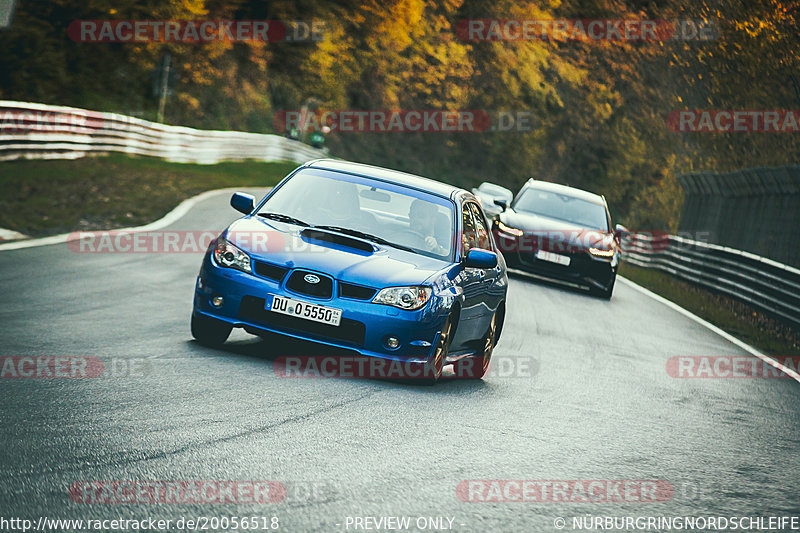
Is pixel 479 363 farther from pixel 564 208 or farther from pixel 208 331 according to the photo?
pixel 564 208

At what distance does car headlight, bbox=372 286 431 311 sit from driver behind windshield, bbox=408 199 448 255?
2.64 feet

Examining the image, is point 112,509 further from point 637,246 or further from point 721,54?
point 721,54

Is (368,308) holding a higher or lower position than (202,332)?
higher

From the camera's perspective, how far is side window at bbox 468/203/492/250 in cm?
958

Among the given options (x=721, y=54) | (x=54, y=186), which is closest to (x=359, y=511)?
(x=54, y=186)

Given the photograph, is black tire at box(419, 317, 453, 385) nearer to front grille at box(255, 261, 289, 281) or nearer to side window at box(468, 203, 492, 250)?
front grille at box(255, 261, 289, 281)

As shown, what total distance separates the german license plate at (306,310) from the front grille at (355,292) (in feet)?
0.46

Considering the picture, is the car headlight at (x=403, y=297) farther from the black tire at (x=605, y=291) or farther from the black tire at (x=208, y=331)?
the black tire at (x=605, y=291)

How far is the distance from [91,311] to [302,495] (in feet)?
17.5

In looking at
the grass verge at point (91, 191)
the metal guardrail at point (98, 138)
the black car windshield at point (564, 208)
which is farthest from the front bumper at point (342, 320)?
the metal guardrail at point (98, 138)

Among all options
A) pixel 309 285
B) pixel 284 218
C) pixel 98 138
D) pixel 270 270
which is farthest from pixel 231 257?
pixel 98 138

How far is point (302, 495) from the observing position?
16.0 feet

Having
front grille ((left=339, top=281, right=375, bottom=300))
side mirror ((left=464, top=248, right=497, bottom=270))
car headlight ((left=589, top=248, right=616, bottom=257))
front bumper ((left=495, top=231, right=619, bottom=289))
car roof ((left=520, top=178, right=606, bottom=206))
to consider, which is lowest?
front bumper ((left=495, top=231, right=619, bottom=289))

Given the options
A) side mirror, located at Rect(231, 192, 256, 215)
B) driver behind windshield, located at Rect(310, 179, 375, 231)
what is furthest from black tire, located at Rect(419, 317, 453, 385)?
side mirror, located at Rect(231, 192, 256, 215)
